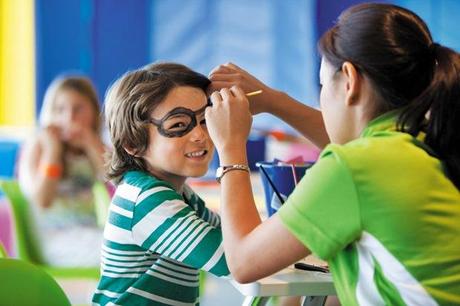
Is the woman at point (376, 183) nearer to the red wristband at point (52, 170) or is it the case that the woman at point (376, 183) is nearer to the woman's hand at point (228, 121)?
the woman's hand at point (228, 121)

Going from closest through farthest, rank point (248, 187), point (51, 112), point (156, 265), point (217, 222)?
point (248, 187)
point (156, 265)
point (217, 222)
point (51, 112)

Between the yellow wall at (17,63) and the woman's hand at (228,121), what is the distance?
3.74 meters

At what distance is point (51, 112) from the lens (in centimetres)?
359

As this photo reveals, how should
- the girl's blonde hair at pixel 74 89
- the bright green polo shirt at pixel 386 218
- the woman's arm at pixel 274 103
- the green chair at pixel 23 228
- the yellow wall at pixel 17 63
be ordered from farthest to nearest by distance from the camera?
1. the yellow wall at pixel 17 63
2. the girl's blonde hair at pixel 74 89
3. the green chair at pixel 23 228
4. the woman's arm at pixel 274 103
5. the bright green polo shirt at pixel 386 218

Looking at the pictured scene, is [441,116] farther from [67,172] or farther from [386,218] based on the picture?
[67,172]

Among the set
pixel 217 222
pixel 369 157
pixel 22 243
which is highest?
pixel 369 157

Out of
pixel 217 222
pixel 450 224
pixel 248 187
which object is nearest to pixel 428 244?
pixel 450 224

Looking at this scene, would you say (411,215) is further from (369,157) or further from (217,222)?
(217,222)

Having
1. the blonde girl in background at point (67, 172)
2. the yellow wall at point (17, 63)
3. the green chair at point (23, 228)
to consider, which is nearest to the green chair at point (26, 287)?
the green chair at point (23, 228)

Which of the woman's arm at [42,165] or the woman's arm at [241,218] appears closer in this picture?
the woman's arm at [241,218]

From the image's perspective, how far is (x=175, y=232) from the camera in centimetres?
146

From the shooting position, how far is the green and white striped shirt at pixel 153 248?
144cm

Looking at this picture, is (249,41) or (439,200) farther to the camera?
(249,41)

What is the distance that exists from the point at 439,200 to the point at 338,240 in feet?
0.53
